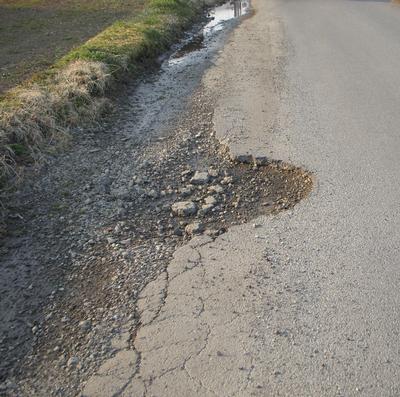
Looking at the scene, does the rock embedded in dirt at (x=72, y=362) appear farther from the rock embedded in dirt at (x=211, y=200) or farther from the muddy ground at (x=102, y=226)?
the rock embedded in dirt at (x=211, y=200)

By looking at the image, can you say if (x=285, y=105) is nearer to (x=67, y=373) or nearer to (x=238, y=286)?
(x=238, y=286)

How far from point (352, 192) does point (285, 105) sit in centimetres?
248

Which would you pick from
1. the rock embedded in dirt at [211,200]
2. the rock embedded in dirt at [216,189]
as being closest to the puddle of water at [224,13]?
the rock embedded in dirt at [216,189]

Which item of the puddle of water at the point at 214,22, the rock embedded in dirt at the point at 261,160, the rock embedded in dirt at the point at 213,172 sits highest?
the puddle of water at the point at 214,22

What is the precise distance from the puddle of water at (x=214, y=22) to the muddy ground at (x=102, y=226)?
4285mm

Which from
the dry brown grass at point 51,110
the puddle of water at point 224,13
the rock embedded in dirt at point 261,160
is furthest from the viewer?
the puddle of water at point 224,13

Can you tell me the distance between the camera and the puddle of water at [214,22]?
10.2m

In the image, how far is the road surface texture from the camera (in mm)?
2812

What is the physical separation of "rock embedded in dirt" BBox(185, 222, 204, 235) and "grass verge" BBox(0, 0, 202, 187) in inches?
85.8

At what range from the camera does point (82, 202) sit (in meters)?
4.59

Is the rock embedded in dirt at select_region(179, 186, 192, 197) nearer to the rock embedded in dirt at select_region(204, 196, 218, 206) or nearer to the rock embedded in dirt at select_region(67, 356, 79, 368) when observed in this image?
the rock embedded in dirt at select_region(204, 196, 218, 206)

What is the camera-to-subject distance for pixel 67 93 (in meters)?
6.37

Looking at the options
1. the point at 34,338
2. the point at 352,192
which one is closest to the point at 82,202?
the point at 34,338

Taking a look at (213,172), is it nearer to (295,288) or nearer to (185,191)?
(185,191)
